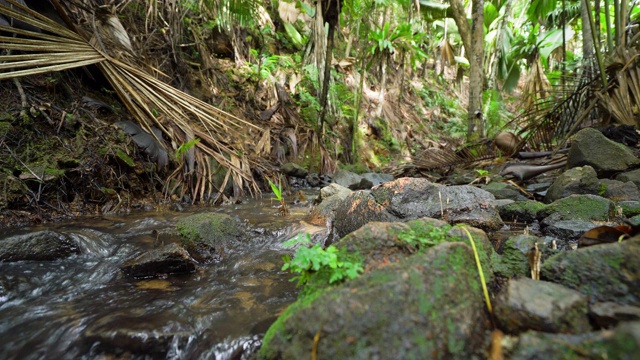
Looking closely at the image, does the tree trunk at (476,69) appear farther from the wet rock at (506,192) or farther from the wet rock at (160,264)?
the wet rock at (160,264)

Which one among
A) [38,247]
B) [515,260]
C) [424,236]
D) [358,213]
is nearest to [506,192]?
[358,213]

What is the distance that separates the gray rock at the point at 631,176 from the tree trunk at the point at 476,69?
342cm

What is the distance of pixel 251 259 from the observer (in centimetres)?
237

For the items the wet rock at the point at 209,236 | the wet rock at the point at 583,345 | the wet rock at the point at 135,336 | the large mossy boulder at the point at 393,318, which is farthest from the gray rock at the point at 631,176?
the wet rock at the point at 135,336

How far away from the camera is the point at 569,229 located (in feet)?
7.24

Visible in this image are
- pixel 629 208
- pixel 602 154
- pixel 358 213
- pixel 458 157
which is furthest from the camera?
pixel 458 157

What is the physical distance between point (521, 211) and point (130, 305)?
2.99m

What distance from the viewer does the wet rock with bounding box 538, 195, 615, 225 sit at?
2348 millimetres

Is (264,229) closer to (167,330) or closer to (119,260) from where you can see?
(119,260)

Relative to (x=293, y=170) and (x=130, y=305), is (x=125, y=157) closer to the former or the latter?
(x=130, y=305)

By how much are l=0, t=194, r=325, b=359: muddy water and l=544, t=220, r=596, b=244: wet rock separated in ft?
6.17

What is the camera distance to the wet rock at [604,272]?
3.47 ft

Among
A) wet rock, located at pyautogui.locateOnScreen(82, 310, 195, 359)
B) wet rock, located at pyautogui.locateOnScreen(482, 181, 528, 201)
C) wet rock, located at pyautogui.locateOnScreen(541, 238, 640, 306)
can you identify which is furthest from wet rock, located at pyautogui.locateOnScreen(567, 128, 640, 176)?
wet rock, located at pyautogui.locateOnScreen(82, 310, 195, 359)

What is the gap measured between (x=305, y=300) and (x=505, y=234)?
74.3 inches
